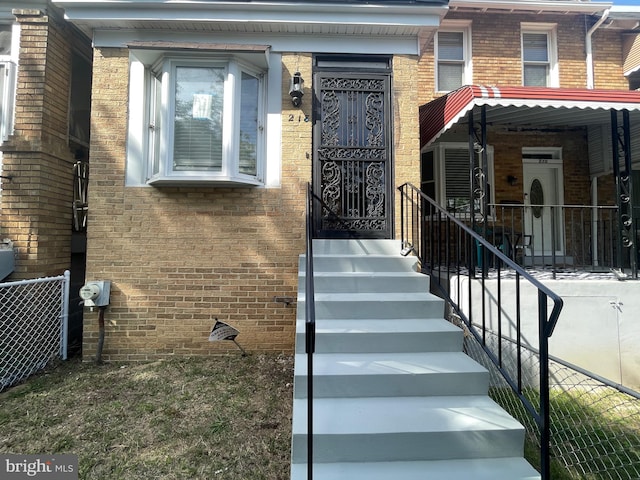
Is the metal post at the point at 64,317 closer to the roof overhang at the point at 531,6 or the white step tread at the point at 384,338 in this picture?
the white step tread at the point at 384,338

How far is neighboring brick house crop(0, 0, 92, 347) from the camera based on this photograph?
14.1ft

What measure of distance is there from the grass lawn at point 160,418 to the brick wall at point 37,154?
1.55 m

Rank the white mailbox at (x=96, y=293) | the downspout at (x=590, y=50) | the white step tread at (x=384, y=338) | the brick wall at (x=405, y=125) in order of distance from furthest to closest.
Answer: the downspout at (x=590, y=50) → the brick wall at (x=405, y=125) → the white mailbox at (x=96, y=293) → the white step tread at (x=384, y=338)

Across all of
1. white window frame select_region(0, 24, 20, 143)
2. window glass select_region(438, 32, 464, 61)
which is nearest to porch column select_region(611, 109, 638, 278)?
window glass select_region(438, 32, 464, 61)

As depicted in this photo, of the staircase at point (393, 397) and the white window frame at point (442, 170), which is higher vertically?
the white window frame at point (442, 170)

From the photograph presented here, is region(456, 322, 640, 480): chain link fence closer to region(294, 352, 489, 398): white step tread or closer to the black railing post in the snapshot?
the black railing post

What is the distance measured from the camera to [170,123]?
4262 millimetres

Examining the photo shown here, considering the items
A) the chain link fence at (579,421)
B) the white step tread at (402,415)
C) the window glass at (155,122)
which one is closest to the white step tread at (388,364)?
the white step tread at (402,415)

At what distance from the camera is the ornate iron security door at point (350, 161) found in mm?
4645

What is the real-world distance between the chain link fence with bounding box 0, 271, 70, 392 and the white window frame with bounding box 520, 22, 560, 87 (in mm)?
8841

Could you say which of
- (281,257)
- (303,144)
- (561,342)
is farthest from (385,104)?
(561,342)

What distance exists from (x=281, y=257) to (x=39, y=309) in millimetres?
3047

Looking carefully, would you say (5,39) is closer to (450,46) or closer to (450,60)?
(450,60)

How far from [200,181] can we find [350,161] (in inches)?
76.8
